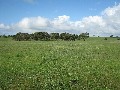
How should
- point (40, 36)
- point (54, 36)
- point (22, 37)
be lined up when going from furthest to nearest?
point (54, 36)
point (40, 36)
point (22, 37)

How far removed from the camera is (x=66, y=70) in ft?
77.0

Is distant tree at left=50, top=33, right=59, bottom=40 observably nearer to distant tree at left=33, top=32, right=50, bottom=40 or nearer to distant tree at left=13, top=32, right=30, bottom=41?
distant tree at left=33, top=32, right=50, bottom=40

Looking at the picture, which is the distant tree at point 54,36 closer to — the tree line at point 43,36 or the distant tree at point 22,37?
the tree line at point 43,36

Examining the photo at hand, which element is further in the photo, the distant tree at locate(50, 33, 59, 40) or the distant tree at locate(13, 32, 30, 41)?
the distant tree at locate(50, 33, 59, 40)

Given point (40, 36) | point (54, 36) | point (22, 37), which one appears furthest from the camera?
point (54, 36)

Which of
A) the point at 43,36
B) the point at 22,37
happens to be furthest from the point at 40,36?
the point at 22,37

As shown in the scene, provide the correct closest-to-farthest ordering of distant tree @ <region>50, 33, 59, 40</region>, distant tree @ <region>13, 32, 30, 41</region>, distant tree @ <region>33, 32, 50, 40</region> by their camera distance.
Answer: distant tree @ <region>13, 32, 30, 41</region>
distant tree @ <region>33, 32, 50, 40</region>
distant tree @ <region>50, 33, 59, 40</region>

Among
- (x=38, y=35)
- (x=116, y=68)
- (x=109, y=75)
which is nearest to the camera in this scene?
(x=109, y=75)

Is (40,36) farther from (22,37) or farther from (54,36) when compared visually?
(54,36)

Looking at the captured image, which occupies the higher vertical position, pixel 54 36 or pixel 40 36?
pixel 40 36

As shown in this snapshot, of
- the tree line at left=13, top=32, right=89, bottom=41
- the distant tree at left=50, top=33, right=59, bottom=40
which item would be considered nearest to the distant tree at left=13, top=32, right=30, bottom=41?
the tree line at left=13, top=32, right=89, bottom=41

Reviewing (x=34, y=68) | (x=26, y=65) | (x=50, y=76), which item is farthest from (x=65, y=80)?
(x=26, y=65)

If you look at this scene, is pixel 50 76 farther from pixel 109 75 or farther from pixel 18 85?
pixel 109 75

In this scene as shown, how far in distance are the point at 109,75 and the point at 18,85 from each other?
8.43m
